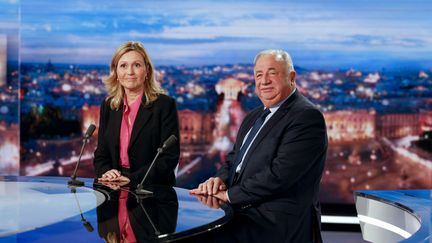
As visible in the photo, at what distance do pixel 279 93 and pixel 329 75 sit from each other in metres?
2.98

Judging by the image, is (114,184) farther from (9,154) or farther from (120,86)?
(9,154)

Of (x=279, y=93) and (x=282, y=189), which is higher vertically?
(x=279, y=93)

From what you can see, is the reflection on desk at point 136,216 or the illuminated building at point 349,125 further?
the illuminated building at point 349,125

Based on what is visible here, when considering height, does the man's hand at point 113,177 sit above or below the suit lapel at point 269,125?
below

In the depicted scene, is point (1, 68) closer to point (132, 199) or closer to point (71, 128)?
point (71, 128)

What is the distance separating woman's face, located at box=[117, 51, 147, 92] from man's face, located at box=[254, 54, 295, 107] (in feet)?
2.64

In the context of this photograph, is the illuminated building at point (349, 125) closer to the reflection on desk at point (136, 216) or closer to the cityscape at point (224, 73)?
the cityscape at point (224, 73)

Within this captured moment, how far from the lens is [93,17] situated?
18.7 feet

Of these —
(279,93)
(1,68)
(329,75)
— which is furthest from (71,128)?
(279,93)

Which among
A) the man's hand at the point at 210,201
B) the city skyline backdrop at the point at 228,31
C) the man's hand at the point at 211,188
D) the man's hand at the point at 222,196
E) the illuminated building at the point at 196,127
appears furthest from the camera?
the illuminated building at the point at 196,127

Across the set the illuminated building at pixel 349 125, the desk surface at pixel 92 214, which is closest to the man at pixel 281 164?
the desk surface at pixel 92 214

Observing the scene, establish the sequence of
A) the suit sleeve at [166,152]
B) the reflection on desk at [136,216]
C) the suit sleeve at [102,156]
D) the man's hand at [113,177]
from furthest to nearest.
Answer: the suit sleeve at [102,156] < the suit sleeve at [166,152] < the man's hand at [113,177] < the reflection on desk at [136,216]

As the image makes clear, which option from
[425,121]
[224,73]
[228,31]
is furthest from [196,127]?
[425,121]

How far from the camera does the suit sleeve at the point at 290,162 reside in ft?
8.10
